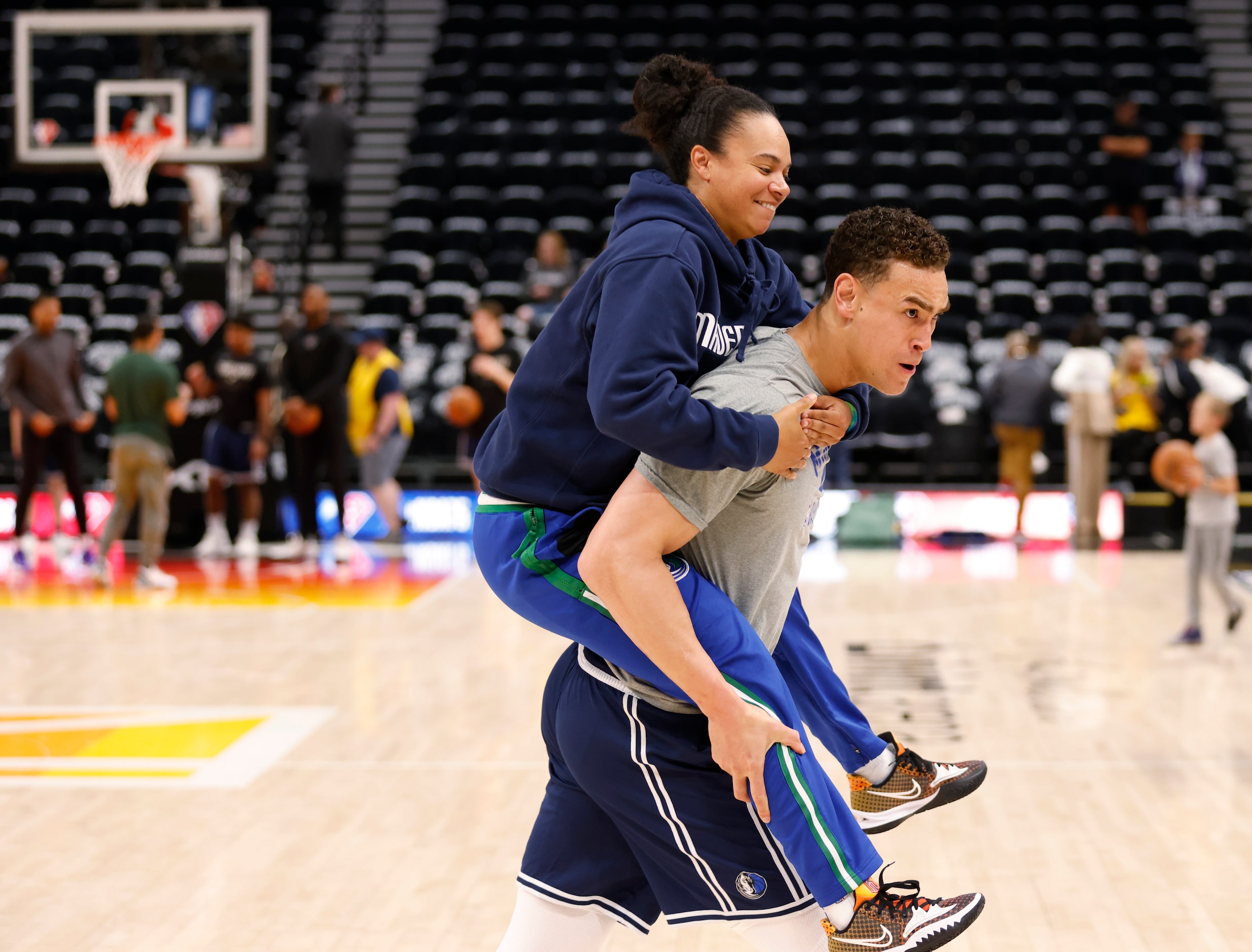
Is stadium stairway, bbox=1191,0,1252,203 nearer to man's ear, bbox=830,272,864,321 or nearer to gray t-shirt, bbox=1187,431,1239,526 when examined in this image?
gray t-shirt, bbox=1187,431,1239,526

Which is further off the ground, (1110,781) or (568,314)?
(568,314)

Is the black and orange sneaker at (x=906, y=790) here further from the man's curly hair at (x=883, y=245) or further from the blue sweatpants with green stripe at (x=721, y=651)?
the man's curly hair at (x=883, y=245)

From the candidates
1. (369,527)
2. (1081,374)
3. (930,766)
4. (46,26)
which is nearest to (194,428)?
(369,527)

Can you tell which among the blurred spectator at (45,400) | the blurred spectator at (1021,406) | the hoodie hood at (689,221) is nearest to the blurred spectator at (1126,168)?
the blurred spectator at (1021,406)

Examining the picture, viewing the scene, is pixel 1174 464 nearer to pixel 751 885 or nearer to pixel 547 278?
pixel 751 885

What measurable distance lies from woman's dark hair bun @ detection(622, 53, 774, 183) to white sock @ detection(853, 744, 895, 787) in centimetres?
100

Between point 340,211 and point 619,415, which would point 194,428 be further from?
point 619,415

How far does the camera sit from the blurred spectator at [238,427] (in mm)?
8508

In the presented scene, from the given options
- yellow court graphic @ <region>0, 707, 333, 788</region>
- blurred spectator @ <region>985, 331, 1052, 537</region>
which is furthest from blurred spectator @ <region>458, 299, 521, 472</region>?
blurred spectator @ <region>985, 331, 1052, 537</region>

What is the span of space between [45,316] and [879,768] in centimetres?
765

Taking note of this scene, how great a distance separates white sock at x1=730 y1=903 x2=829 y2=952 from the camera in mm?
1701

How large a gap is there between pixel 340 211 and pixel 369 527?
15.4 ft

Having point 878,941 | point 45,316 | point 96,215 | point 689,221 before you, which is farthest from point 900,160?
point 878,941

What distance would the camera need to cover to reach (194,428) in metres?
9.17
